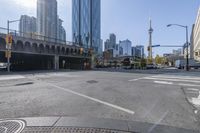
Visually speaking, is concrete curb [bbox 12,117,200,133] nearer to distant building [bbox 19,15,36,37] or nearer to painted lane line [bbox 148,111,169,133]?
painted lane line [bbox 148,111,169,133]

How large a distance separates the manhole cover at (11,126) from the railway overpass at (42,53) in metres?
36.4

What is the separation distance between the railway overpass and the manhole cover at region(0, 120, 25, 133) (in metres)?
36.4

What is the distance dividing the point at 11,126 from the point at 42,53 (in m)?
45.4

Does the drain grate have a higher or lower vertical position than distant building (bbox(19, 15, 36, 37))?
lower

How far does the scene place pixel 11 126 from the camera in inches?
198

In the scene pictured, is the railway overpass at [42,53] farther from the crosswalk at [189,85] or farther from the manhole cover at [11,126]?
the manhole cover at [11,126]

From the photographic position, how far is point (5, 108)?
7059 mm

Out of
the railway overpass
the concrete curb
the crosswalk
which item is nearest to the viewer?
the concrete curb

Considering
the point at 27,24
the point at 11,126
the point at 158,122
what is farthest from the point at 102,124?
the point at 27,24

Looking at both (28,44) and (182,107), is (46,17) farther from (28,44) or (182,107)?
(182,107)

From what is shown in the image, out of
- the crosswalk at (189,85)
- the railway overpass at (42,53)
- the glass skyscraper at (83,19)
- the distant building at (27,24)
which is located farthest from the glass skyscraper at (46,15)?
the crosswalk at (189,85)

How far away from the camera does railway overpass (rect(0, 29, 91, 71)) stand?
42581 mm

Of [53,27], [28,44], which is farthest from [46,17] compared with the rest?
[28,44]

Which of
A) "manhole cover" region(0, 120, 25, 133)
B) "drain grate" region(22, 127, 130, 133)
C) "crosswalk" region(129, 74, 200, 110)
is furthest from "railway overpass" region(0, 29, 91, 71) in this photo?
"drain grate" region(22, 127, 130, 133)
